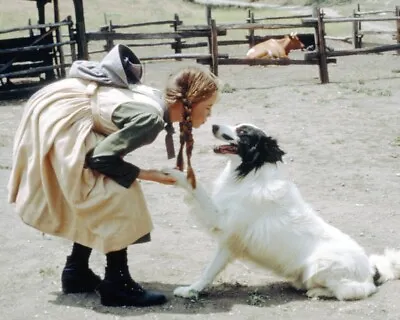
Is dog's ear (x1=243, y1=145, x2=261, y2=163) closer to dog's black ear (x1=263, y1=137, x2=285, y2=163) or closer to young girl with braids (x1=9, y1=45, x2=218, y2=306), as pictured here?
dog's black ear (x1=263, y1=137, x2=285, y2=163)

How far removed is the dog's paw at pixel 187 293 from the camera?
4.43 metres

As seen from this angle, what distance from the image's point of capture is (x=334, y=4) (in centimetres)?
4453

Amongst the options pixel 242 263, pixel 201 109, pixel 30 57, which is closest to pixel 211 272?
pixel 242 263

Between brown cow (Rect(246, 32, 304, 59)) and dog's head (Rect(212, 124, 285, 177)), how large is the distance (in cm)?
1487

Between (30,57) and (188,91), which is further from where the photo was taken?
(30,57)

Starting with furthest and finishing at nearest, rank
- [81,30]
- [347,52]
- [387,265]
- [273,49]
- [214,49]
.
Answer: [273,49] → [347,52] → [81,30] → [214,49] → [387,265]

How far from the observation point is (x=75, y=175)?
12.9 ft

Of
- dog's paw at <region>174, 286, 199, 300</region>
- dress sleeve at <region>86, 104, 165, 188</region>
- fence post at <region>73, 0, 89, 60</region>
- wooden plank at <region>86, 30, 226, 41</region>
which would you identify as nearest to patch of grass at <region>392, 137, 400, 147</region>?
dog's paw at <region>174, 286, 199, 300</region>

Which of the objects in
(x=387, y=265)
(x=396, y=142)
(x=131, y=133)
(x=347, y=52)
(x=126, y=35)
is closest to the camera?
(x=131, y=133)

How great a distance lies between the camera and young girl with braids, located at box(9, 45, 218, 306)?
3928mm

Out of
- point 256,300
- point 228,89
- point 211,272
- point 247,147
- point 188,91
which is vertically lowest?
point 256,300

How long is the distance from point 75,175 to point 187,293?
3.40ft

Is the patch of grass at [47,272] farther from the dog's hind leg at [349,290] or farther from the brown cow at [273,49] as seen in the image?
the brown cow at [273,49]

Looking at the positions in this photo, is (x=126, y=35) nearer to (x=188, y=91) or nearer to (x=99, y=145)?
(x=188, y=91)
